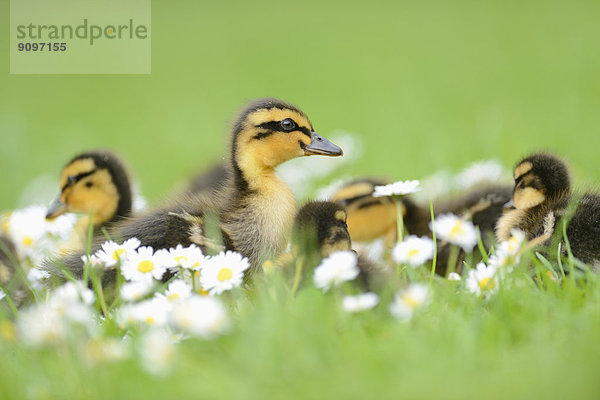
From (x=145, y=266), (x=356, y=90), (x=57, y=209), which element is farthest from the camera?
(x=356, y=90)

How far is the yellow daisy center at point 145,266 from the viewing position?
8.47 ft

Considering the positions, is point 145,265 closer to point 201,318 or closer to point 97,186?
point 201,318

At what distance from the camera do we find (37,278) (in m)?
2.98

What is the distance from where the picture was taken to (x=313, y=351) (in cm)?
200

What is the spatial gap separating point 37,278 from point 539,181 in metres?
2.16

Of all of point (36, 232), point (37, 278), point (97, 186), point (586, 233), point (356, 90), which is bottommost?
point (37, 278)

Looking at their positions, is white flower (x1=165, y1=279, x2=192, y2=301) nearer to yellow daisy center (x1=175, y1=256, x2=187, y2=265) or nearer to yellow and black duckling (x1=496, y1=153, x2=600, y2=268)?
yellow daisy center (x1=175, y1=256, x2=187, y2=265)

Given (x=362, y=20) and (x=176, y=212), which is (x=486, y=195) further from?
(x=362, y=20)

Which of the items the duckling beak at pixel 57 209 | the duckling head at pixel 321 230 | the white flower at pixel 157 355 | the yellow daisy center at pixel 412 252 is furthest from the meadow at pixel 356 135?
the duckling beak at pixel 57 209

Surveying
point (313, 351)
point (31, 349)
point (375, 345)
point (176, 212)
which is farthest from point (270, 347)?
point (176, 212)

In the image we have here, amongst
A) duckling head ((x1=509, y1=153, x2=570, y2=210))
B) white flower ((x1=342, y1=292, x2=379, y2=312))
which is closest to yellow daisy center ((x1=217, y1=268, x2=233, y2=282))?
white flower ((x1=342, y1=292, x2=379, y2=312))

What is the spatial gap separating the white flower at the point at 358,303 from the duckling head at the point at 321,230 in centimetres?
40

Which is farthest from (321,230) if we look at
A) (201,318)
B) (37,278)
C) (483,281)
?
(37,278)

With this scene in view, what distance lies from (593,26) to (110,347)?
25.2ft
